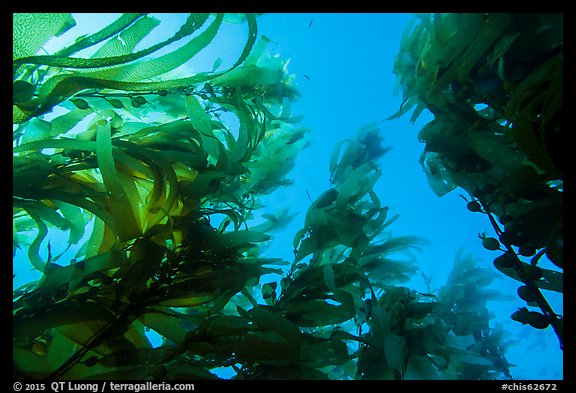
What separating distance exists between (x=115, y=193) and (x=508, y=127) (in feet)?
3.67

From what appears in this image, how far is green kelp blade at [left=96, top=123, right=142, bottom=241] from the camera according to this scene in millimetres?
809

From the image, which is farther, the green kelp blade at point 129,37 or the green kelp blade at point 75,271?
the green kelp blade at point 129,37

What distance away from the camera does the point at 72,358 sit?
2.42ft

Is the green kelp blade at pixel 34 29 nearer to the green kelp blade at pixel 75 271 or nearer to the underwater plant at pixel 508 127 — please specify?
the green kelp blade at pixel 75 271

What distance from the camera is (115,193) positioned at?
32.5 inches

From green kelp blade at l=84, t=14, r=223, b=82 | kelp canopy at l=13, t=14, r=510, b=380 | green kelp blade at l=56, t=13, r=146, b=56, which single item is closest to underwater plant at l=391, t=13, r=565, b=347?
kelp canopy at l=13, t=14, r=510, b=380

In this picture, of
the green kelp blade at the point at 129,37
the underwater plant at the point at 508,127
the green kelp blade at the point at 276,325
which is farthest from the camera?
the green kelp blade at the point at 129,37

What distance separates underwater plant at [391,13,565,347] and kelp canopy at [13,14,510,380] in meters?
0.31

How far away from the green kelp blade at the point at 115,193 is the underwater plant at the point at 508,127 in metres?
0.98

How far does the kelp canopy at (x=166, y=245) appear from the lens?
0.78 m

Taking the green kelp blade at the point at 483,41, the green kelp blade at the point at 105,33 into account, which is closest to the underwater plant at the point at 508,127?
the green kelp blade at the point at 483,41

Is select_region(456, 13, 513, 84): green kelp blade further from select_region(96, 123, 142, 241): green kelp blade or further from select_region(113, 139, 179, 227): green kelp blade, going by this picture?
select_region(96, 123, 142, 241): green kelp blade

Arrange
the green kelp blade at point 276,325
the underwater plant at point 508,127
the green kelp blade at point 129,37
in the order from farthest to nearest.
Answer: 1. the green kelp blade at point 129,37
2. the green kelp blade at point 276,325
3. the underwater plant at point 508,127

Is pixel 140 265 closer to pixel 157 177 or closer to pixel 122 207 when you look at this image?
pixel 122 207
